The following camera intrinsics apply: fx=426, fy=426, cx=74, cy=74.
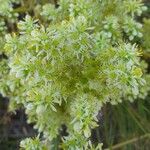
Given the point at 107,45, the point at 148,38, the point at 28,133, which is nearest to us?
the point at 107,45

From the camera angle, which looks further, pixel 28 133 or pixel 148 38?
pixel 28 133

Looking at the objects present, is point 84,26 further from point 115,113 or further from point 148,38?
point 115,113

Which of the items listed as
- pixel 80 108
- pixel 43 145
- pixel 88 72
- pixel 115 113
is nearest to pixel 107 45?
pixel 88 72

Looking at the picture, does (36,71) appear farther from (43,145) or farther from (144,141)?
(144,141)

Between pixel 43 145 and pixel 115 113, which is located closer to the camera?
pixel 43 145

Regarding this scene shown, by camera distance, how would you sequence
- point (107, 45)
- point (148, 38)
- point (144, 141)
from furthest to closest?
point (144, 141), point (148, 38), point (107, 45)

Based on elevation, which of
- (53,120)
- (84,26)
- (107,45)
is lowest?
(53,120)

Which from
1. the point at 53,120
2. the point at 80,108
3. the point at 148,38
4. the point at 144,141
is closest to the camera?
the point at 80,108

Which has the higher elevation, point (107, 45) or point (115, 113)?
point (107, 45)

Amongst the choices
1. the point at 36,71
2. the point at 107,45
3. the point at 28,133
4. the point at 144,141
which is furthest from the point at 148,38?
the point at 28,133

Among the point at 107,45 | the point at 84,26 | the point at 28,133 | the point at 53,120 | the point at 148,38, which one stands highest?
the point at 84,26
